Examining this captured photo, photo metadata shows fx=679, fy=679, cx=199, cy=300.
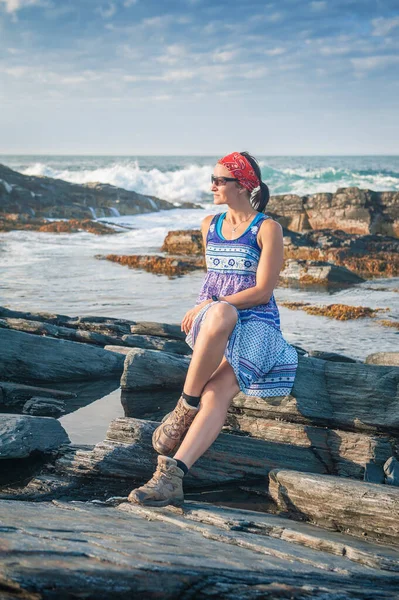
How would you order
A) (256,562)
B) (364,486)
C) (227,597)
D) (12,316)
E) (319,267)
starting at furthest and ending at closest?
(319,267) → (12,316) → (364,486) → (256,562) → (227,597)

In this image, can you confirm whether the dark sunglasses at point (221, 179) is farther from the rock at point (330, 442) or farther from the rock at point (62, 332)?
the rock at point (62, 332)

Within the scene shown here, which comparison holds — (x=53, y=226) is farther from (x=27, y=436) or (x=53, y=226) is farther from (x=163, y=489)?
(x=163, y=489)

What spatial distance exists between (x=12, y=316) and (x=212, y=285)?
678 cm

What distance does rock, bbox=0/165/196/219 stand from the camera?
145 ft

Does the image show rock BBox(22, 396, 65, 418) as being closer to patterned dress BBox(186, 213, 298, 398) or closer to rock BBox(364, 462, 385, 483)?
patterned dress BBox(186, 213, 298, 398)

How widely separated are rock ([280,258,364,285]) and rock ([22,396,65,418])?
13677 mm

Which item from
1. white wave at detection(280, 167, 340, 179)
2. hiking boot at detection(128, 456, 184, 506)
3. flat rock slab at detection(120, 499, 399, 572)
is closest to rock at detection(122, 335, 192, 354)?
hiking boot at detection(128, 456, 184, 506)

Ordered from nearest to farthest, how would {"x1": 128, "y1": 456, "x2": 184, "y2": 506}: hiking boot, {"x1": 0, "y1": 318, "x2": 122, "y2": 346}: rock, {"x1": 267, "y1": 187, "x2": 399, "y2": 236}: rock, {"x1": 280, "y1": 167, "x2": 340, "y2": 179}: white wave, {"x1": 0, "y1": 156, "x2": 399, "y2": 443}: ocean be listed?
{"x1": 128, "y1": 456, "x2": 184, "y2": 506}: hiking boot → {"x1": 0, "y1": 318, "x2": 122, "y2": 346}: rock → {"x1": 0, "y1": 156, "x2": 399, "y2": 443}: ocean → {"x1": 267, "y1": 187, "x2": 399, "y2": 236}: rock → {"x1": 280, "y1": 167, "x2": 340, "y2": 179}: white wave

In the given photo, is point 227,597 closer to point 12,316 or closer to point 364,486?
point 364,486

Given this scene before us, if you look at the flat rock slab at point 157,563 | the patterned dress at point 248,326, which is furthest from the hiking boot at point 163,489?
the patterned dress at point 248,326

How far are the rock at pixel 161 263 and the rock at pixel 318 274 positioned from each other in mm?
3440

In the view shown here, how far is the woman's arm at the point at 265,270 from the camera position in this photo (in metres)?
5.27

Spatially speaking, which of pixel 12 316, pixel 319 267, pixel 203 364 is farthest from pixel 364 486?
pixel 319 267

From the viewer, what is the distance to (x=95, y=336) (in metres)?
10.4
